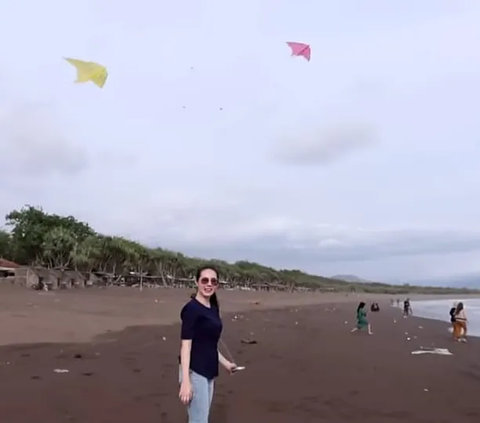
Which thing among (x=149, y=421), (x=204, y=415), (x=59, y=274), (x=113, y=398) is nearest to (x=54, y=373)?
(x=113, y=398)

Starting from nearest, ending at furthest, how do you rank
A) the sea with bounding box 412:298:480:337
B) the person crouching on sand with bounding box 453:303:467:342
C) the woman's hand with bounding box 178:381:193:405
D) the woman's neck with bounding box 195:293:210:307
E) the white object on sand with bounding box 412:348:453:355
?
the woman's hand with bounding box 178:381:193:405 < the woman's neck with bounding box 195:293:210:307 < the white object on sand with bounding box 412:348:453:355 < the person crouching on sand with bounding box 453:303:467:342 < the sea with bounding box 412:298:480:337

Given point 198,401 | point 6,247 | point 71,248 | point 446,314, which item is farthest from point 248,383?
point 6,247

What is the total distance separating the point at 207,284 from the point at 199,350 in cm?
49

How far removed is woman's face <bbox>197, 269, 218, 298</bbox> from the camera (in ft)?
14.6

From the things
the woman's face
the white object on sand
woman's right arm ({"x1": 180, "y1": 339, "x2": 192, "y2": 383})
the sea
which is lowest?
the sea

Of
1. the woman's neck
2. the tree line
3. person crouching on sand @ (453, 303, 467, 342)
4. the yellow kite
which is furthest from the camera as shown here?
the tree line

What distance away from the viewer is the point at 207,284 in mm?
4457

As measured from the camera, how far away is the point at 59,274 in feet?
103

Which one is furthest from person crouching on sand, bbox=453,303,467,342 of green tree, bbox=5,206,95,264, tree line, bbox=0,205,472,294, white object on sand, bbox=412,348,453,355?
green tree, bbox=5,206,95,264

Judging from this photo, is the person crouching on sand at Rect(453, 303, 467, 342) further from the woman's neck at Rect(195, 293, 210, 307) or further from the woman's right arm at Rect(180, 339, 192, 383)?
the woman's right arm at Rect(180, 339, 192, 383)

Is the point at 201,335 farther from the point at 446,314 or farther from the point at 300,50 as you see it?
the point at 446,314

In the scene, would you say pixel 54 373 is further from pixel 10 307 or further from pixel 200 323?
pixel 10 307

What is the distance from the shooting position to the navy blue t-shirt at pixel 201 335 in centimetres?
433

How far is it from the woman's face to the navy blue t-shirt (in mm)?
93
